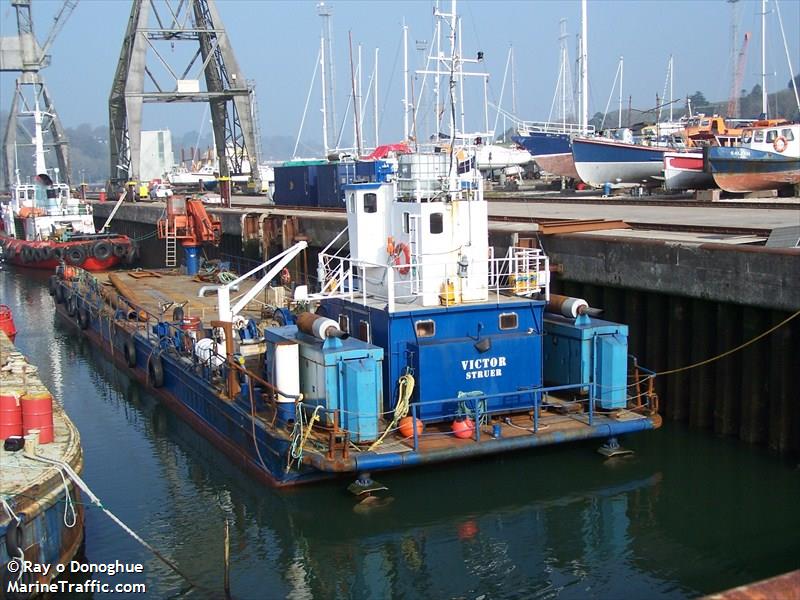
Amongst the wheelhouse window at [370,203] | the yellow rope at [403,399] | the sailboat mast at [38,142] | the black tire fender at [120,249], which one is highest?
the sailboat mast at [38,142]

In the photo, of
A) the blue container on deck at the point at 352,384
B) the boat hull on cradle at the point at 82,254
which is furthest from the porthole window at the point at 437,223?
the boat hull on cradle at the point at 82,254

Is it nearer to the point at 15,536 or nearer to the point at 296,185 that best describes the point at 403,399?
the point at 15,536

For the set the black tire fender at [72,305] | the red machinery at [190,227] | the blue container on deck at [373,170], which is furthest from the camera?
the red machinery at [190,227]

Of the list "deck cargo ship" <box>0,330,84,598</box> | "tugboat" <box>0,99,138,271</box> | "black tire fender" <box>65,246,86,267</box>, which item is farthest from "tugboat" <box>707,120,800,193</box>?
"black tire fender" <box>65,246,86,267</box>

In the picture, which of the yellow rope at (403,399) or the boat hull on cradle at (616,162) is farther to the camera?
the boat hull on cradle at (616,162)

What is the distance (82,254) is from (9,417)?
A: 3405 cm

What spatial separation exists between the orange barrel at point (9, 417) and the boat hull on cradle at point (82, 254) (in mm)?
33133

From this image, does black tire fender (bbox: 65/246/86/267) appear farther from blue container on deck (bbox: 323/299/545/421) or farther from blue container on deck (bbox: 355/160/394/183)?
blue container on deck (bbox: 323/299/545/421)

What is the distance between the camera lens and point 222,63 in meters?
55.7

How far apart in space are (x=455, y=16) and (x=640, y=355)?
696 centimetres

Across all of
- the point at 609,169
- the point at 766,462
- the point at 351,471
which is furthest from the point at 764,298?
the point at 609,169

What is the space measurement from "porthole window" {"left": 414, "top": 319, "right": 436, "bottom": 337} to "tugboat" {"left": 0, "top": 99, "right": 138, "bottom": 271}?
32.9 m

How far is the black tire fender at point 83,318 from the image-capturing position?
1070 inches

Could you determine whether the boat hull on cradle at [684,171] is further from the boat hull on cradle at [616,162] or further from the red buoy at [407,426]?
the red buoy at [407,426]
